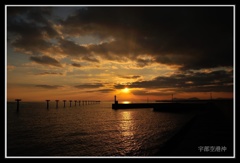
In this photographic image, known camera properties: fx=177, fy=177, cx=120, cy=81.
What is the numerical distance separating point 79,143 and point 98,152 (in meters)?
→ 3.71

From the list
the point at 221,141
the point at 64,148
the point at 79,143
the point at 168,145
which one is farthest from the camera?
the point at 79,143

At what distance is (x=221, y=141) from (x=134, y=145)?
771 centimetres

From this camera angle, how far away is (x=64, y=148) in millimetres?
16750

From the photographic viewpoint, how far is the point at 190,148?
13016 mm

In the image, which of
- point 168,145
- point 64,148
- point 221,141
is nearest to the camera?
point 168,145
